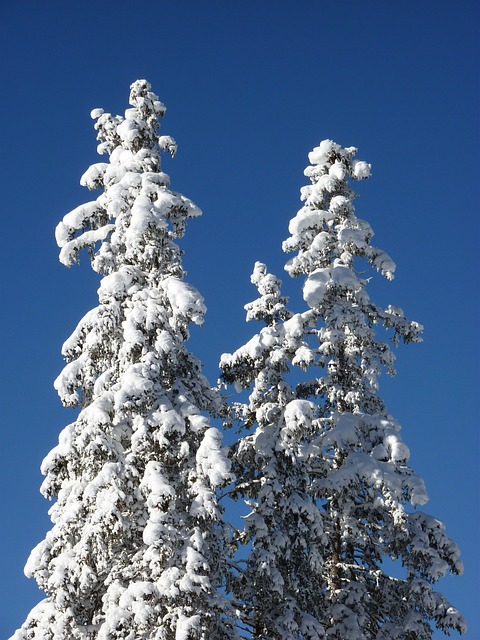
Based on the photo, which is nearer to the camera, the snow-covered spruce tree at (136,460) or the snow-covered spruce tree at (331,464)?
the snow-covered spruce tree at (136,460)

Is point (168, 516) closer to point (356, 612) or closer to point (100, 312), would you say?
point (100, 312)

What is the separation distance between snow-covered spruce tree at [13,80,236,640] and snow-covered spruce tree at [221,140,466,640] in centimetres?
275

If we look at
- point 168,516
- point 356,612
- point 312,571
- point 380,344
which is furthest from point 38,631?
point 380,344

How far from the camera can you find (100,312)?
779 inches

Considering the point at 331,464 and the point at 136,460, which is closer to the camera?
the point at 136,460

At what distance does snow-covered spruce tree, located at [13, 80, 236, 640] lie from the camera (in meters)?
17.0

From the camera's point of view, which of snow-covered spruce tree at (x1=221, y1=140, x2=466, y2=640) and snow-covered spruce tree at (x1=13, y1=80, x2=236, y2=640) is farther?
snow-covered spruce tree at (x1=221, y1=140, x2=466, y2=640)

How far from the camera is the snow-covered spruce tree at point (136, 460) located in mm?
16953

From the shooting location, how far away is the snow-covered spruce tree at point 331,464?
20594 millimetres

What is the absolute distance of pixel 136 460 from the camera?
61.4 feet

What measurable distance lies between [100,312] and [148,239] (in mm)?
2493

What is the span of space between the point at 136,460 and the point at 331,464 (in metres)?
7.01

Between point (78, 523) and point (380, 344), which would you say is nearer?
point (78, 523)

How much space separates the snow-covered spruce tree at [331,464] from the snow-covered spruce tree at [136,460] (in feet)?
9.03
